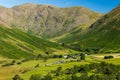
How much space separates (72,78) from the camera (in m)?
194

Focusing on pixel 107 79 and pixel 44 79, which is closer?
pixel 107 79

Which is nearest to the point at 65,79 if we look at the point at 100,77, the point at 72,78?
the point at 72,78

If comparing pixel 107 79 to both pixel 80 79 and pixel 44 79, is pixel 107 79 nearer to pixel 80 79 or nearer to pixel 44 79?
pixel 80 79

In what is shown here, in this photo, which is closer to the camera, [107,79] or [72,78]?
[107,79]

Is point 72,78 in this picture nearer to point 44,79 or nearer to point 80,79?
point 80,79

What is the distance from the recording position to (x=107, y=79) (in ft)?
598

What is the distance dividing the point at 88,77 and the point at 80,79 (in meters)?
7.25

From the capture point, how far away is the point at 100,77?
190m

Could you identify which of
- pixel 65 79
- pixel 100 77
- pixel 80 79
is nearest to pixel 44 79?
pixel 65 79

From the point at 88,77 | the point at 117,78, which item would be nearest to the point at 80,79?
the point at 88,77

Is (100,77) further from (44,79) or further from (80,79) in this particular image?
(44,79)

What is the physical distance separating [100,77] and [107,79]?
8378 millimetres

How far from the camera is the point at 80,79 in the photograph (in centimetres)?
18825

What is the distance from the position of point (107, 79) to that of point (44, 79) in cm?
4562
